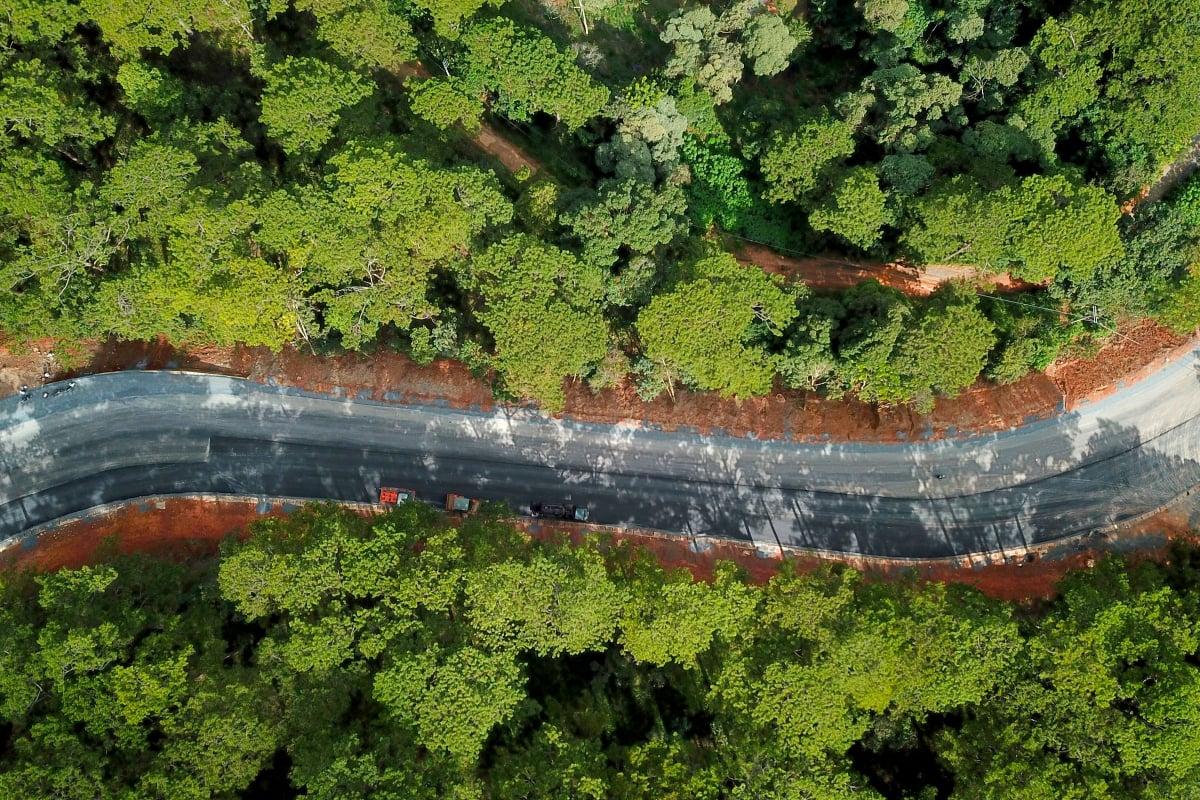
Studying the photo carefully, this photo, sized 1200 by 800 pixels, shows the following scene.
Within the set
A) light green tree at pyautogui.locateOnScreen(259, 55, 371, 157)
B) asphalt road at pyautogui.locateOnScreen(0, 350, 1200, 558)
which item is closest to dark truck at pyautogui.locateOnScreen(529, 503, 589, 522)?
asphalt road at pyautogui.locateOnScreen(0, 350, 1200, 558)

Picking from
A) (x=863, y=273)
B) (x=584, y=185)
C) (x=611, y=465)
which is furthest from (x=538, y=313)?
(x=863, y=273)

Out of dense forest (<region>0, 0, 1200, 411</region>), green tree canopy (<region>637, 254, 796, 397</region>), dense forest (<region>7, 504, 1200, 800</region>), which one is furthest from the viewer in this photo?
green tree canopy (<region>637, 254, 796, 397</region>)

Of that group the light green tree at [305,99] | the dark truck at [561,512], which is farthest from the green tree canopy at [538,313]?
the light green tree at [305,99]

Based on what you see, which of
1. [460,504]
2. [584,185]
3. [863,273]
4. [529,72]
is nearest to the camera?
[460,504]

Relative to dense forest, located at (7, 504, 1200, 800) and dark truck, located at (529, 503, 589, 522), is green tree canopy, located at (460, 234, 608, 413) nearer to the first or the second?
dark truck, located at (529, 503, 589, 522)

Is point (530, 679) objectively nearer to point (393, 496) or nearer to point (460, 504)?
point (460, 504)

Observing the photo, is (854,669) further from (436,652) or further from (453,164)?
(453,164)

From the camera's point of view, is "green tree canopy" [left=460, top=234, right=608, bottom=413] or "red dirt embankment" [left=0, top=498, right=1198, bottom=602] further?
"red dirt embankment" [left=0, top=498, right=1198, bottom=602]
